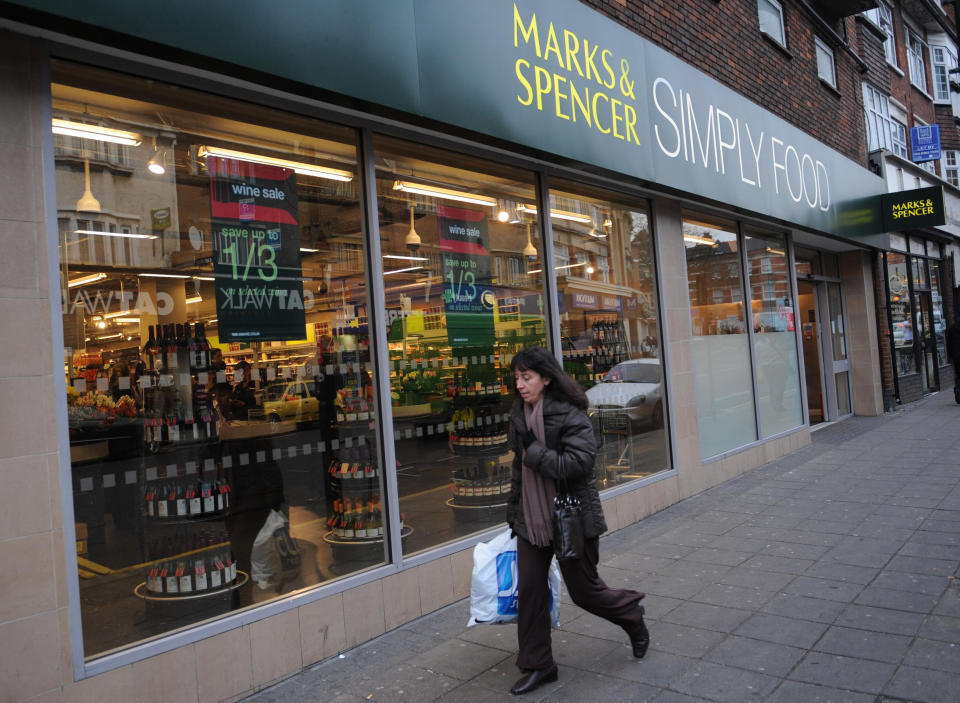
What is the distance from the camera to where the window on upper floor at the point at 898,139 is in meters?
16.4

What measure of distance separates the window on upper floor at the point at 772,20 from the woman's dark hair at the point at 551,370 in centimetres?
890

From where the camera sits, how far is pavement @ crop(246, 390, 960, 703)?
360cm

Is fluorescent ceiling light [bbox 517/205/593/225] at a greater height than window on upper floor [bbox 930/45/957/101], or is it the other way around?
window on upper floor [bbox 930/45/957/101]

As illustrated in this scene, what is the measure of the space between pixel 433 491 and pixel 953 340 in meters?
13.5

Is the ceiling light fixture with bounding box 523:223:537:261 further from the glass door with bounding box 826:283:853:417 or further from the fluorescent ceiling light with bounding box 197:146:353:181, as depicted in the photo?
the glass door with bounding box 826:283:853:417

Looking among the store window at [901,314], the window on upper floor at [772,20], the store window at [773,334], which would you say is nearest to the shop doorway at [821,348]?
the store window at [901,314]

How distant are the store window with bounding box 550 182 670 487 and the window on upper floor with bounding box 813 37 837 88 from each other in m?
7.00

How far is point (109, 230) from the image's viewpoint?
13.6ft

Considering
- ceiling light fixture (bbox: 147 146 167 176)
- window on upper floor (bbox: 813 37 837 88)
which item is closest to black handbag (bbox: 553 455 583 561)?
ceiling light fixture (bbox: 147 146 167 176)

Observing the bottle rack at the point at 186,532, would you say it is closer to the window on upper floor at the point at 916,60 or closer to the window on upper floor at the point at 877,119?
the window on upper floor at the point at 877,119

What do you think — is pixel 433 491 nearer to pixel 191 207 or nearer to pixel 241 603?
pixel 241 603

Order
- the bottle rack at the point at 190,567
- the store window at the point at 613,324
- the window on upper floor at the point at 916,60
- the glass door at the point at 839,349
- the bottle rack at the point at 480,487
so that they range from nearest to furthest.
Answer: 1. the bottle rack at the point at 190,567
2. the bottle rack at the point at 480,487
3. the store window at the point at 613,324
4. the glass door at the point at 839,349
5. the window on upper floor at the point at 916,60

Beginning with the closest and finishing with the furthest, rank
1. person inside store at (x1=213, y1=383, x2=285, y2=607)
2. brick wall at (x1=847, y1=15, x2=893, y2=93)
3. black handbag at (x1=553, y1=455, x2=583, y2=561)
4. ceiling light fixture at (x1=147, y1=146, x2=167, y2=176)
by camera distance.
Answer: black handbag at (x1=553, y1=455, x2=583, y2=561) < ceiling light fixture at (x1=147, y1=146, x2=167, y2=176) < person inside store at (x1=213, y1=383, x2=285, y2=607) < brick wall at (x1=847, y1=15, x2=893, y2=93)

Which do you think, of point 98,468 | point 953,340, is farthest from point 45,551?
point 953,340
